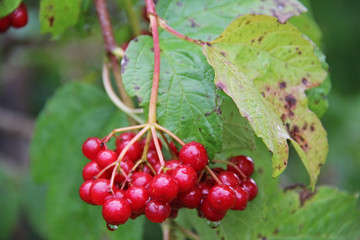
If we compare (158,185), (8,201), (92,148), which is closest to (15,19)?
(92,148)

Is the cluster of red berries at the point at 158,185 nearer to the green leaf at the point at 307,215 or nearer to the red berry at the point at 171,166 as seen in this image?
the red berry at the point at 171,166

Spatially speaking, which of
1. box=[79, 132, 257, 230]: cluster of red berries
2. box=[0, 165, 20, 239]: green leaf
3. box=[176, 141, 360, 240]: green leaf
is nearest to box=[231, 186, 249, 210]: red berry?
box=[79, 132, 257, 230]: cluster of red berries

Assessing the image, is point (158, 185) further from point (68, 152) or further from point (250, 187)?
point (68, 152)

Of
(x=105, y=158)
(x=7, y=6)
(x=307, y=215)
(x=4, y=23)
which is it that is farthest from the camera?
(x=307, y=215)

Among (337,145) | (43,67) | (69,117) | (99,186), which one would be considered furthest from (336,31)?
(99,186)

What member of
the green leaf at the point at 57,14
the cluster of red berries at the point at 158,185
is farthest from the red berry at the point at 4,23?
the cluster of red berries at the point at 158,185

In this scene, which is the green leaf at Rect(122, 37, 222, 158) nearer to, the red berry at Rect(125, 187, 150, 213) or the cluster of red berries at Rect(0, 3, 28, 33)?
the red berry at Rect(125, 187, 150, 213)
